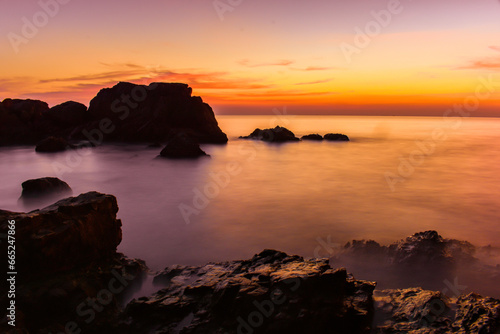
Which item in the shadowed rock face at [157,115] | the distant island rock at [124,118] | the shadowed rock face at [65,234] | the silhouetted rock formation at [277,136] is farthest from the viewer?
the silhouetted rock formation at [277,136]

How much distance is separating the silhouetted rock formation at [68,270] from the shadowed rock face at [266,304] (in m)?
0.64

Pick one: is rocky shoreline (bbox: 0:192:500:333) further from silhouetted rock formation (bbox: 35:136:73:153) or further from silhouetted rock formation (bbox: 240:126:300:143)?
silhouetted rock formation (bbox: 240:126:300:143)

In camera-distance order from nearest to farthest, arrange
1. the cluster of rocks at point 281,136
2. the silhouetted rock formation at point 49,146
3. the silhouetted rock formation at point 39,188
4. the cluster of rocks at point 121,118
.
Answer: the silhouetted rock formation at point 39,188, the silhouetted rock formation at point 49,146, the cluster of rocks at point 121,118, the cluster of rocks at point 281,136

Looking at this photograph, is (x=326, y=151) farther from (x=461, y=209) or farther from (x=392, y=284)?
(x=392, y=284)

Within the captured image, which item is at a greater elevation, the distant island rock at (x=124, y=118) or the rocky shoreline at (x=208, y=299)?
the distant island rock at (x=124, y=118)

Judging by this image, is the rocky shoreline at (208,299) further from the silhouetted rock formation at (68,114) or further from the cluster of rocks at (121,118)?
the silhouetted rock formation at (68,114)

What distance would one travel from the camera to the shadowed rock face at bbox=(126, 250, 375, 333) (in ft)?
12.7

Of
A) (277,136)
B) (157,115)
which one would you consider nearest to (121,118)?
(157,115)

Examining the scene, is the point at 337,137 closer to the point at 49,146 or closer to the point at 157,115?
the point at 157,115

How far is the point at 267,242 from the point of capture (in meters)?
8.67

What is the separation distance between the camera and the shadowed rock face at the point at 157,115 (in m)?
35.8

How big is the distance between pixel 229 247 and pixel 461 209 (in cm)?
925

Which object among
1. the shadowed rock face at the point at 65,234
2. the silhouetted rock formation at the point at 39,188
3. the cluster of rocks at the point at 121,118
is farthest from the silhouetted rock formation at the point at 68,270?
the cluster of rocks at the point at 121,118

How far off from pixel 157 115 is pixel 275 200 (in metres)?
26.1
